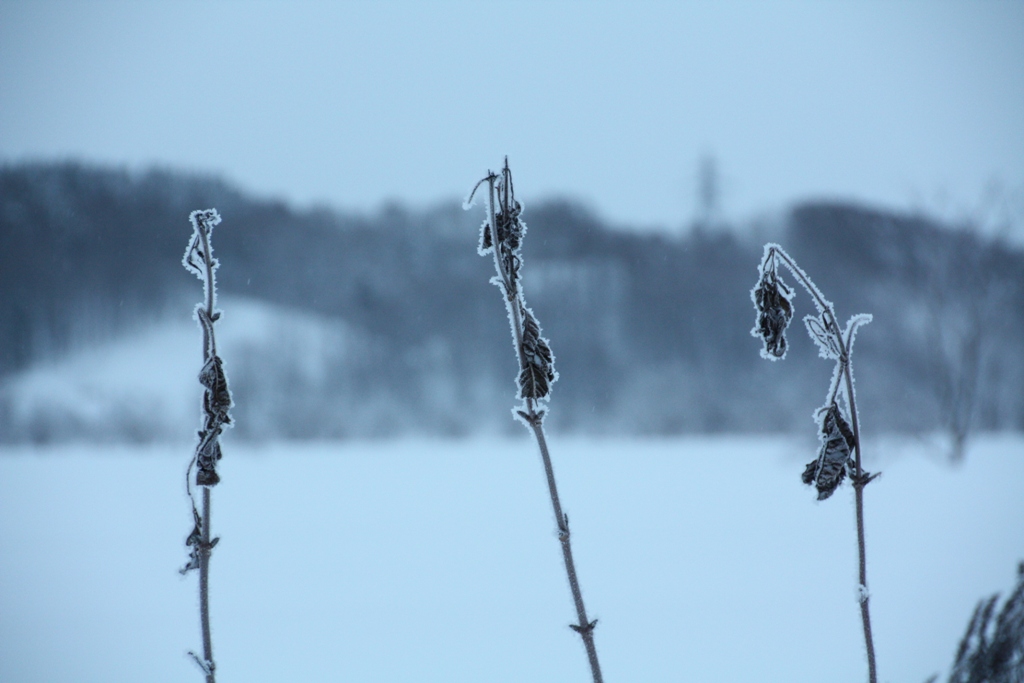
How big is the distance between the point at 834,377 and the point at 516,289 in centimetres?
41

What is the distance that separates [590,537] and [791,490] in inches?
108

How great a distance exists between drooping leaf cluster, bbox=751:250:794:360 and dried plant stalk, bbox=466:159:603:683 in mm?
281

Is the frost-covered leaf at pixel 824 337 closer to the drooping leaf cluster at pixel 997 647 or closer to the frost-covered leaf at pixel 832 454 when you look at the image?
the frost-covered leaf at pixel 832 454

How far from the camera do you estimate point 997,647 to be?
3.47 ft

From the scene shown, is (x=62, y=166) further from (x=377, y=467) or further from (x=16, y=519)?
(x=377, y=467)

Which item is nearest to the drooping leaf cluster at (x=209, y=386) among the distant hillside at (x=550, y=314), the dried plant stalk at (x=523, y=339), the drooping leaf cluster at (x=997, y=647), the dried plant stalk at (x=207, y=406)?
the dried plant stalk at (x=207, y=406)

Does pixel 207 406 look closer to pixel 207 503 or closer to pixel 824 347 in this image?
pixel 207 503

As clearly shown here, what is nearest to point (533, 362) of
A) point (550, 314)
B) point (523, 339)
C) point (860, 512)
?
point (523, 339)

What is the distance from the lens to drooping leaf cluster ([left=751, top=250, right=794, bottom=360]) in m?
0.88

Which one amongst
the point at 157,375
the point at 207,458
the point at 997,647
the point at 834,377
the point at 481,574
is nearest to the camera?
the point at 207,458

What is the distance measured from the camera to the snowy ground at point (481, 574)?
7.60ft

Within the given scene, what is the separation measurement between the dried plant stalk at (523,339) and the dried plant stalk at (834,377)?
0.95ft

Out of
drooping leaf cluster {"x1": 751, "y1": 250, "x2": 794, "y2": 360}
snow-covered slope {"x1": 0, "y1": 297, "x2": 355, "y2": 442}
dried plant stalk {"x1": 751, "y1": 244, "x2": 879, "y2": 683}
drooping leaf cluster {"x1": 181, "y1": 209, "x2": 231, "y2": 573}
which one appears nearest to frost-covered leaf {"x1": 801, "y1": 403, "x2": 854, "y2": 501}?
dried plant stalk {"x1": 751, "y1": 244, "x2": 879, "y2": 683}

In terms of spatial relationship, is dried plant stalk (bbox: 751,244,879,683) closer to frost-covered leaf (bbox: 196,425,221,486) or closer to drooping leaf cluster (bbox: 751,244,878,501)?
drooping leaf cluster (bbox: 751,244,878,501)
